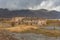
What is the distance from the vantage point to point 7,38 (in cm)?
2330

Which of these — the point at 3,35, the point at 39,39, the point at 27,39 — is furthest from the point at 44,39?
the point at 3,35

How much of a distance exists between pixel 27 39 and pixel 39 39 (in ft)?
8.05

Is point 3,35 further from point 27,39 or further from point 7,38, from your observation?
point 27,39

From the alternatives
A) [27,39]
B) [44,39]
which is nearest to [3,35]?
[27,39]

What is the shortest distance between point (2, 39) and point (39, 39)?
12.7 m

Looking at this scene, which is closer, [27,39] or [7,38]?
[7,38]

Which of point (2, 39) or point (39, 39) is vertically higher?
point (2, 39)

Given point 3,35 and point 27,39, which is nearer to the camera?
point 3,35

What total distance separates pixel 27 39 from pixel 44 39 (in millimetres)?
3147

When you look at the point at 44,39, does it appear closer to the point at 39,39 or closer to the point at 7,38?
the point at 39,39

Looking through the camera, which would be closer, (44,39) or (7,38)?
(7,38)

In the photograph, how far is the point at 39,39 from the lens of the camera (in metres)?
34.3

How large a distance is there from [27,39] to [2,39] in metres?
10.8

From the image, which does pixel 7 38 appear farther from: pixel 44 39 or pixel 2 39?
pixel 44 39
